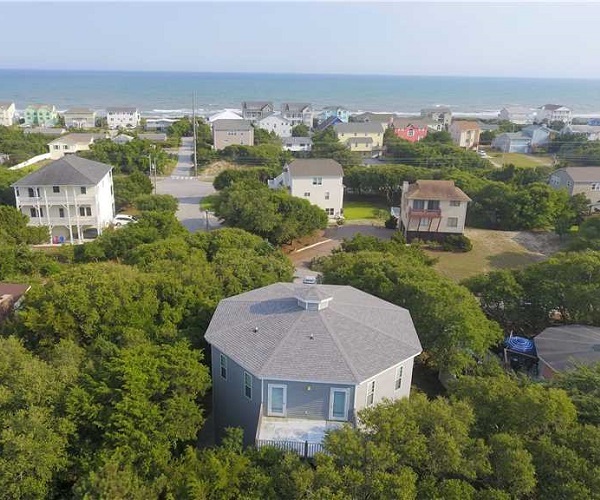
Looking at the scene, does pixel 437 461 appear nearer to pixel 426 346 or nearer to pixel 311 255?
pixel 426 346

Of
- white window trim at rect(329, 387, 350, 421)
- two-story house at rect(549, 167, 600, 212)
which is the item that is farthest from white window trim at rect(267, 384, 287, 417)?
two-story house at rect(549, 167, 600, 212)

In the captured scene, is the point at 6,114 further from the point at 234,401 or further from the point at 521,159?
the point at 234,401

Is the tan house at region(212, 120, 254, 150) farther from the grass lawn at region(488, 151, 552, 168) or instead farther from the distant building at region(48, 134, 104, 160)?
the grass lawn at region(488, 151, 552, 168)

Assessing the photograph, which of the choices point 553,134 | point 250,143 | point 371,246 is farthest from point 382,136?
point 371,246

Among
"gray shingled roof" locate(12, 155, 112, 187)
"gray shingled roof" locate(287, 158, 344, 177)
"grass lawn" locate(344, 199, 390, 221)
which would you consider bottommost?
"grass lawn" locate(344, 199, 390, 221)

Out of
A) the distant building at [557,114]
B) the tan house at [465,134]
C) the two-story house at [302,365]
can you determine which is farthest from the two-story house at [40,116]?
the distant building at [557,114]
